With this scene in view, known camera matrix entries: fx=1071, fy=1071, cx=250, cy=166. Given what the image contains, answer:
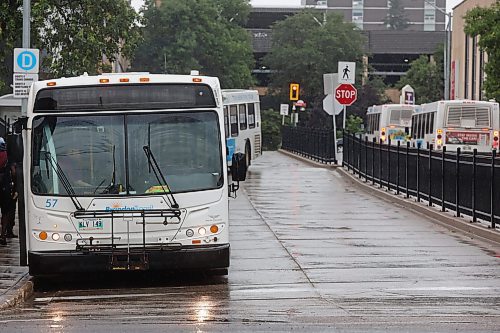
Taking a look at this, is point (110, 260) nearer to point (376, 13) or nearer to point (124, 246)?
point (124, 246)

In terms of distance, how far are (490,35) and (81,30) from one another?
67.0ft

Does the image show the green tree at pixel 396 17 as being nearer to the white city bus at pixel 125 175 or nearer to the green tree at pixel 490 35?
the green tree at pixel 490 35

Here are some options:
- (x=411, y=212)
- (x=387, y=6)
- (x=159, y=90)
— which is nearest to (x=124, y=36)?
(x=411, y=212)

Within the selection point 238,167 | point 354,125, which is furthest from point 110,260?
point 354,125

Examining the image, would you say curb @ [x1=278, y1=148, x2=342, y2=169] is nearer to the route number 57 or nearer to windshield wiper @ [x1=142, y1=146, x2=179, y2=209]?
windshield wiper @ [x1=142, y1=146, x2=179, y2=209]

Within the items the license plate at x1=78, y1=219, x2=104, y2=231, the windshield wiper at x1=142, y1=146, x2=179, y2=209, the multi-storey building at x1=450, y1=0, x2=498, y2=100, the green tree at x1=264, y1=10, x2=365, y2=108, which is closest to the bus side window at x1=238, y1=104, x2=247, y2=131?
the windshield wiper at x1=142, y1=146, x2=179, y2=209

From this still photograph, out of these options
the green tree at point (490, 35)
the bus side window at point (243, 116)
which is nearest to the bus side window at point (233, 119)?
the bus side window at point (243, 116)

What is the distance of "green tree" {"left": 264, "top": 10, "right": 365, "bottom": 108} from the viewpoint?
9794 centimetres

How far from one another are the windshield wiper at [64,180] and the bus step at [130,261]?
2.47 feet

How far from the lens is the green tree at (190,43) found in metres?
85.5

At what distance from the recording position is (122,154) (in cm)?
1337

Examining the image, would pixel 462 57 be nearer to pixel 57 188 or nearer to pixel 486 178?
pixel 486 178

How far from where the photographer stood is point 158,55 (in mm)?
87188

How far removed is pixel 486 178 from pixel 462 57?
204 ft
